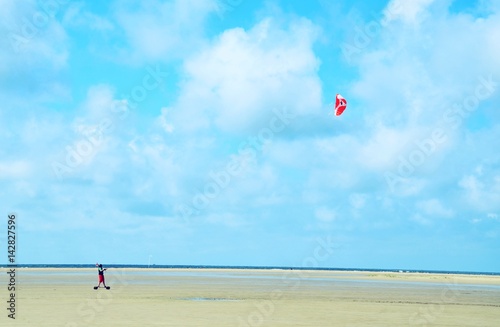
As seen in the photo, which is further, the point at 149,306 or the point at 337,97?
the point at 337,97

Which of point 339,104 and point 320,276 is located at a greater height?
point 320,276

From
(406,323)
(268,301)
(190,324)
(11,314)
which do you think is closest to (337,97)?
(268,301)

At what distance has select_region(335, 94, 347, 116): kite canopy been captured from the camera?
36.3 metres

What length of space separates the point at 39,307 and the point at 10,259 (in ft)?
9.30

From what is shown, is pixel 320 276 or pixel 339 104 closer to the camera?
pixel 339 104

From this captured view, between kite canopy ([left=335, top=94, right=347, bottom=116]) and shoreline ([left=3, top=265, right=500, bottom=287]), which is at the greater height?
shoreline ([left=3, top=265, right=500, bottom=287])

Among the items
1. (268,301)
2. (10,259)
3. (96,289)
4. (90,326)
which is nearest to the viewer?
(90,326)

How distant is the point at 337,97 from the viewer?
37.9 meters

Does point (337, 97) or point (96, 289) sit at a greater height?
point (337, 97)

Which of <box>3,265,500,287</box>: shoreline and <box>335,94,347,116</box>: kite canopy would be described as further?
<box>3,265,500,287</box>: shoreline

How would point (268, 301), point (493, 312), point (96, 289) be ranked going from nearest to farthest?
point (493, 312) < point (268, 301) < point (96, 289)

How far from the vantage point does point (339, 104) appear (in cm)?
3734

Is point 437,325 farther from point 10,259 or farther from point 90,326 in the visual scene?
point 10,259

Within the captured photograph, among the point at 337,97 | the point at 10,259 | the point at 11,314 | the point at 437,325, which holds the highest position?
the point at 337,97
